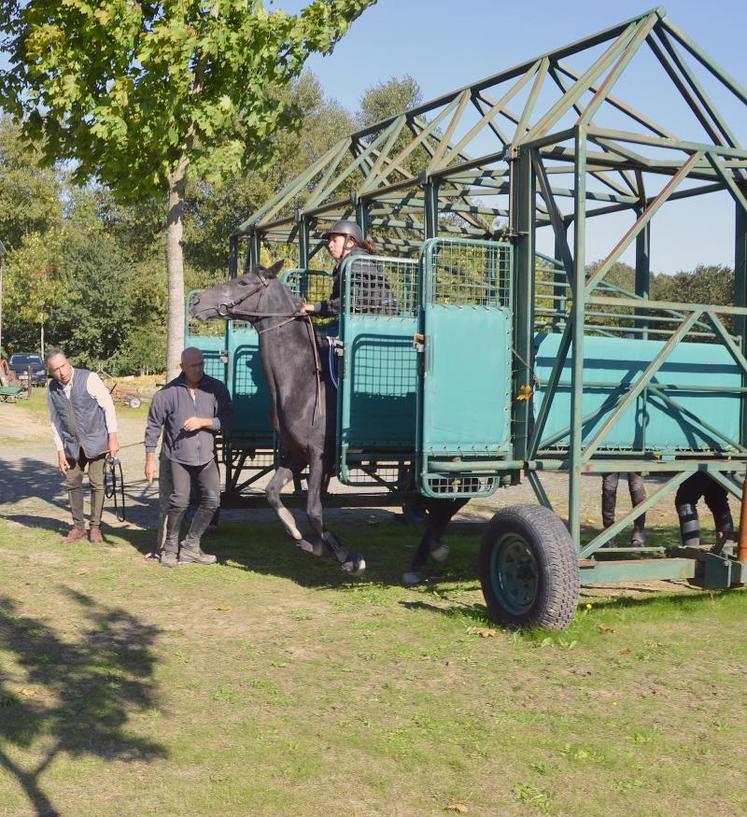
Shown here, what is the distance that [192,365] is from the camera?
9312mm

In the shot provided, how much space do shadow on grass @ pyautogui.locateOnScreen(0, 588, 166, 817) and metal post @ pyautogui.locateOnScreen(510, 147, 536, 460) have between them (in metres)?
3.00

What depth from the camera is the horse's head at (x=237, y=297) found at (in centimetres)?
855

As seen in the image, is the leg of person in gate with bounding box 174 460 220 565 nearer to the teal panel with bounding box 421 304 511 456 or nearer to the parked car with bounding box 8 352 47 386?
the teal panel with bounding box 421 304 511 456

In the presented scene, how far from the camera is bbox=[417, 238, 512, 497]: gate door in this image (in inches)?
286

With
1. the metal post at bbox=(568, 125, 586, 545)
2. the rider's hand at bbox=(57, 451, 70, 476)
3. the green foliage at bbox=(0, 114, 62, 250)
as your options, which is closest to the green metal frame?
the metal post at bbox=(568, 125, 586, 545)

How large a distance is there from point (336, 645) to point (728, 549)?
338 cm

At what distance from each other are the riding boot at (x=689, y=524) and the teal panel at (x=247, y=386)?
434cm

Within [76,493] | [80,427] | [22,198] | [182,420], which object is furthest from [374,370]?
[22,198]

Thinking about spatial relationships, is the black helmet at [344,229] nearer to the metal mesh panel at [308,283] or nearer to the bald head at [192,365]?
the metal mesh panel at [308,283]

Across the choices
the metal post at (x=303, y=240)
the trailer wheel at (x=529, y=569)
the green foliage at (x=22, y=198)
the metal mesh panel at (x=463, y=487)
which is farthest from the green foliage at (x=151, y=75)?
the green foliage at (x=22, y=198)

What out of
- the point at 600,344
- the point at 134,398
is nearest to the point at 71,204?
the point at 134,398

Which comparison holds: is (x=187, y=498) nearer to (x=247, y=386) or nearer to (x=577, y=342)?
(x=247, y=386)

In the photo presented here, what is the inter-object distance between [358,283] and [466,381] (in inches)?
57.8

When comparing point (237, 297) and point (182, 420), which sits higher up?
point (237, 297)
